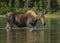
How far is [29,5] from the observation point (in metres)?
45.7

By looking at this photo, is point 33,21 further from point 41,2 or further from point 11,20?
point 41,2

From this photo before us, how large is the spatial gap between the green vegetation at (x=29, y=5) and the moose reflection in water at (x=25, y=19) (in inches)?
885

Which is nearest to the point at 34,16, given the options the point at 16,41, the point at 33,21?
the point at 33,21

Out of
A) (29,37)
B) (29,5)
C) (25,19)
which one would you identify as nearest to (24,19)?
(25,19)

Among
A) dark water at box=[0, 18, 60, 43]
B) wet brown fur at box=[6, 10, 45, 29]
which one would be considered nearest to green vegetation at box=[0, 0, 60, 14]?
wet brown fur at box=[6, 10, 45, 29]

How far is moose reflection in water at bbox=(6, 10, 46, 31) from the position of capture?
734 inches

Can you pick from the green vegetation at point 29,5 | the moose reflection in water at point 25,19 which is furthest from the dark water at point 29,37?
the green vegetation at point 29,5

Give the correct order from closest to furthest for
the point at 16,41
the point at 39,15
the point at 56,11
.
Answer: the point at 16,41, the point at 39,15, the point at 56,11

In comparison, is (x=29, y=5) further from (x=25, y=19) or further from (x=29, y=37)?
(x=29, y=37)

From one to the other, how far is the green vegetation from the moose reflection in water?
22.5m

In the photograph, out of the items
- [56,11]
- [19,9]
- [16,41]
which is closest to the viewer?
[16,41]

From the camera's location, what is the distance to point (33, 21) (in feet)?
61.5

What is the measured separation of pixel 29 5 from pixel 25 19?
26578mm

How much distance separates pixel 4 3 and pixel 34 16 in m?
28.9
